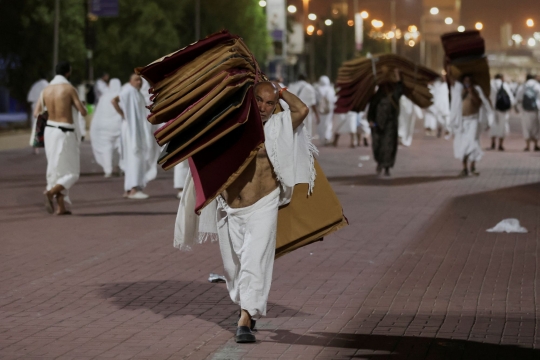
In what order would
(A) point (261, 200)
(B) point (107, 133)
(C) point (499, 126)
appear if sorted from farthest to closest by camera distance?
(C) point (499, 126), (B) point (107, 133), (A) point (261, 200)

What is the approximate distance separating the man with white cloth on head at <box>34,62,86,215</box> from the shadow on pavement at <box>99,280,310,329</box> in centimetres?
480

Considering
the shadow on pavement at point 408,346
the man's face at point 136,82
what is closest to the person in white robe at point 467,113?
the man's face at point 136,82

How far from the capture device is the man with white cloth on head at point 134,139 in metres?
15.6

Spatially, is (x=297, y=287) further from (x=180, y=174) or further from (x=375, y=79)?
(x=375, y=79)

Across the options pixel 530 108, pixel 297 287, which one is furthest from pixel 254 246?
pixel 530 108

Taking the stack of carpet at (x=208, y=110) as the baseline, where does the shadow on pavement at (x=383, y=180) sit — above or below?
below

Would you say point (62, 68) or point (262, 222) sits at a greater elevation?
point (62, 68)

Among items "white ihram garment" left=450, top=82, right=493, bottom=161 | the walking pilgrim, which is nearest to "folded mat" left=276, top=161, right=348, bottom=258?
the walking pilgrim

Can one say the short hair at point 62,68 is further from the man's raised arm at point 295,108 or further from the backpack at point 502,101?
the backpack at point 502,101

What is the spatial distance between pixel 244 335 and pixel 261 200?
834 millimetres

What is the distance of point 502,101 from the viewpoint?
89.1 ft

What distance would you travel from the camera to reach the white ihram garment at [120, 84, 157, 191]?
51.1 feet

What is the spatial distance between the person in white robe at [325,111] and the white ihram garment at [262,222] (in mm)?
22546

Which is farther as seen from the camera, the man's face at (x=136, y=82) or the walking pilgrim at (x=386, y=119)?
the walking pilgrim at (x=386, y=119)
